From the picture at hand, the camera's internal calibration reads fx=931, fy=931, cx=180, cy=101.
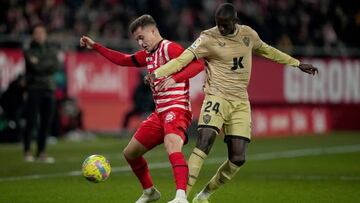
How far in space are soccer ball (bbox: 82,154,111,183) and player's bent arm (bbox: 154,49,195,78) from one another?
1448 millimetres

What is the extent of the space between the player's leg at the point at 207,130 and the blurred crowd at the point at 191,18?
12.5 metres

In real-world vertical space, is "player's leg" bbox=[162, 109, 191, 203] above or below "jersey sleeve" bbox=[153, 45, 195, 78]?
below

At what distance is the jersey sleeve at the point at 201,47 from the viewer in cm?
1025

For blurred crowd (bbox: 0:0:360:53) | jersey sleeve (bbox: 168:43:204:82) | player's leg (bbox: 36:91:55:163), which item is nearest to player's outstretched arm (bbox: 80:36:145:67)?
jersey sleeve (bbox: 168:43:204:82)

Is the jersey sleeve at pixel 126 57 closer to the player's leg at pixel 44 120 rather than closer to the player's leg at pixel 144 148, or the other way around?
the player's leg at pixel 144 148

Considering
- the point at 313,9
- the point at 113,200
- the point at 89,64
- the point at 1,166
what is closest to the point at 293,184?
the point at 113,200

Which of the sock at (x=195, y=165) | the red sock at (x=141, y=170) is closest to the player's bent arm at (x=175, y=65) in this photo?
the sock at (x=195, y=165)

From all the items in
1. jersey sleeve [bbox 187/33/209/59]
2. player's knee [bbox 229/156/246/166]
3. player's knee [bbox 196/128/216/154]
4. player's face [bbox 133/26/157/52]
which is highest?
player's face [bbox 133/26/157/52]

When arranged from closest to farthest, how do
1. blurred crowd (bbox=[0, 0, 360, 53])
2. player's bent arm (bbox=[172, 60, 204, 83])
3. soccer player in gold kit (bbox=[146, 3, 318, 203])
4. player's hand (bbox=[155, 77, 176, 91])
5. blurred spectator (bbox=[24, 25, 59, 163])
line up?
player's hand (bbox=[155, 77, 176, 91]) < player's bent arm (bbox=[172, 60, 204, 83]) < soccer player in gold kit (bbox=[146, 3, 318, 203]) < blurred spectator (bbox=[24, 25, 59, 163]) < blurred crowd (bbox=[0, 0, 360, 53])

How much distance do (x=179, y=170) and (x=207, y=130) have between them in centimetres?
74

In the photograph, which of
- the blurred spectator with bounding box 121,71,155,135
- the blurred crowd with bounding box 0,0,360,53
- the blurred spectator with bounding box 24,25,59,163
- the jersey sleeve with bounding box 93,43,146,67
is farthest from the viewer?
the blurred crowd with bounding box 0,0,360,53

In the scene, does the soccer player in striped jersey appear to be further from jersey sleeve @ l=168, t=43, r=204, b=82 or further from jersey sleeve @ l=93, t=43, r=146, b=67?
jersey sleeve @ l=93, t=43, r=146, b=67

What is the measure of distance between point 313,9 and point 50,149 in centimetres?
1192

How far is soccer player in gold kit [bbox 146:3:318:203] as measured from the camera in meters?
10.3
